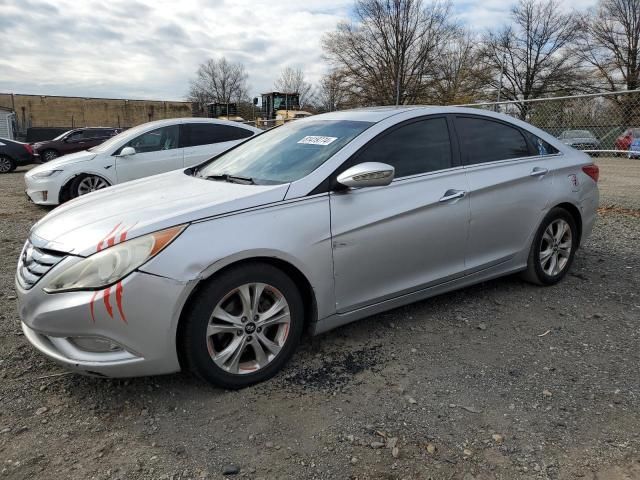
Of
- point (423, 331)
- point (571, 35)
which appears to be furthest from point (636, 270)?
point (571, 35)

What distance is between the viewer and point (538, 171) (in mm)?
4070

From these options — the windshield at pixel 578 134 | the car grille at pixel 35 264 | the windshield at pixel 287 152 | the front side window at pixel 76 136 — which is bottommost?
the car grille at pixel 35 264

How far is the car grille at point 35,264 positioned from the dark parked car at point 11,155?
1649cm

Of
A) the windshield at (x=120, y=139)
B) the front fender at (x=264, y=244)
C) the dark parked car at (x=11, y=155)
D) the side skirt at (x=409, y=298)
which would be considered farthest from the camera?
the dark parked car at (x=11, y=155)

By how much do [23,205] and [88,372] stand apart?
7.89 m

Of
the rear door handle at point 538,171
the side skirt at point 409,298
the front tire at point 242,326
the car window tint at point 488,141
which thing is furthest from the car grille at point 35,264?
the rear door handle at point 538,171

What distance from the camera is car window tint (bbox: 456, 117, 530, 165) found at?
378cm

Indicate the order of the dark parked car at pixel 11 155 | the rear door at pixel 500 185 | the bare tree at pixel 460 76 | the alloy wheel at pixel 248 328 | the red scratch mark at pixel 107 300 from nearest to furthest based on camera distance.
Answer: the red scratch mark at pixel 107 300 → the alloy wheel at pixel 248 328 → the rear door at pixel 500 185 → the dark parked car at pixel 11 155 → the bare tree at pixel 460 76

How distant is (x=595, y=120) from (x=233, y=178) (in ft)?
29.8

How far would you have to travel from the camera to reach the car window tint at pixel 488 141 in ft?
12.4

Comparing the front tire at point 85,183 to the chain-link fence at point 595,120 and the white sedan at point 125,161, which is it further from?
the chain-link fence at point 595,120

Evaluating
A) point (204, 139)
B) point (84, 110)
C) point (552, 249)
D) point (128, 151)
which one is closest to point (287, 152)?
point (552, 249)

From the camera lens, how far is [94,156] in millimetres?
8133

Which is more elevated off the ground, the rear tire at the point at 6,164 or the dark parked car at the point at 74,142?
the dark parked car at the point at 74,142
